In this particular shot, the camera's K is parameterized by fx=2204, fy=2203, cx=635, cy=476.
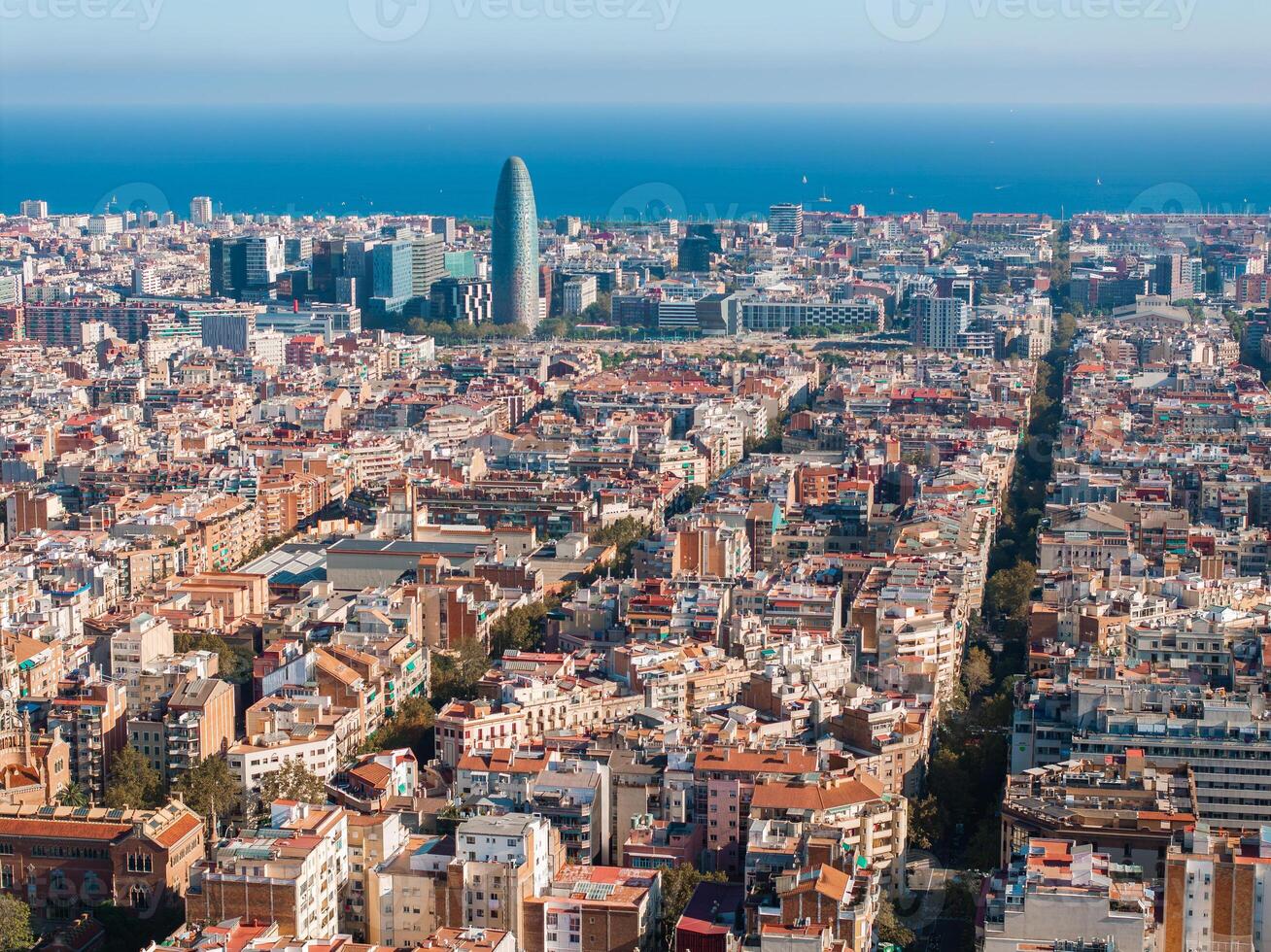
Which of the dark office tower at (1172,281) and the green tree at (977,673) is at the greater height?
the dark office tower at (1172,281)

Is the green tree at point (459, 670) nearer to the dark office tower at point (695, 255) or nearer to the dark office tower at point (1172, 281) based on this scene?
the dark office tower at point (1172, 281)

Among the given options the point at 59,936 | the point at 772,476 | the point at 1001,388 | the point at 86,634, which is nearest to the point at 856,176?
the point at 1001,388

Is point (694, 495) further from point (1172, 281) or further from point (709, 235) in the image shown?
point (709, 235)

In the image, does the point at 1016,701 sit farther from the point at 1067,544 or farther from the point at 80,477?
the point at 80,477

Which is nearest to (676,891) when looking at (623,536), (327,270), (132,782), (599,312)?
(132,782)

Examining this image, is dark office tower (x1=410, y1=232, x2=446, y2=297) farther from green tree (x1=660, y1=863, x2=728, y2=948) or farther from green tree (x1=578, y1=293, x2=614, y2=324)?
green tree (x1=660, y1=863, x2=728, y2=948)

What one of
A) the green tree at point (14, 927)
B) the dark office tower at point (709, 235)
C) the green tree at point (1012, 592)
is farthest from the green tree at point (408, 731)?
the dark office tower at point (709, 235)

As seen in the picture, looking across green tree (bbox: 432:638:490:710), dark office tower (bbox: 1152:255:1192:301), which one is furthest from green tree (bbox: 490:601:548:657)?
dark office tower (bbox: 1152:255:1192:301)
